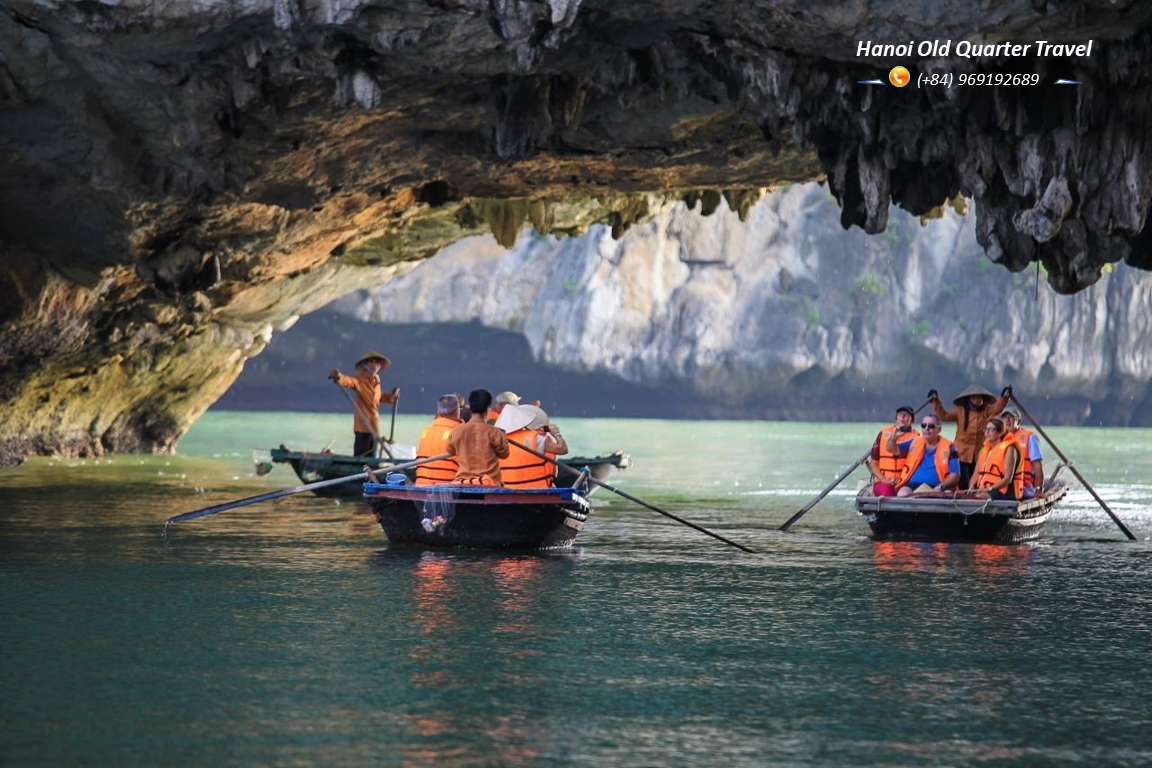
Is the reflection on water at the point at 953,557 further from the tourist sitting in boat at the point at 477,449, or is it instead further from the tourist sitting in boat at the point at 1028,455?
the tourist sitting in boat at the point at 477,449

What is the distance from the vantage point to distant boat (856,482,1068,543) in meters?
14.6

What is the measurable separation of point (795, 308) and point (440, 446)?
5260cm

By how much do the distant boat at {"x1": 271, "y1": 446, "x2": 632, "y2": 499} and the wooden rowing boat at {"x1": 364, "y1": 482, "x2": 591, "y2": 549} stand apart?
4.13m

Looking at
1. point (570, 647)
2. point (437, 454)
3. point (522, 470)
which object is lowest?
point (570, 647)

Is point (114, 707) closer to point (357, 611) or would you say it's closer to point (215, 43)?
point (357, 611)

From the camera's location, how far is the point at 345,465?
18719 millimetres

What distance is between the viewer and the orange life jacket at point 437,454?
13.7 m

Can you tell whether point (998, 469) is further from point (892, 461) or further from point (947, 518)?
point (892, 461)

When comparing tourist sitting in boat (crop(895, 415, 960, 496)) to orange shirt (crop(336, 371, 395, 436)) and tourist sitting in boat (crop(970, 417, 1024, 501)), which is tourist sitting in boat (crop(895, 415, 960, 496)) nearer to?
tourist sitting in boat (crop(970, 417, 1024, 501))

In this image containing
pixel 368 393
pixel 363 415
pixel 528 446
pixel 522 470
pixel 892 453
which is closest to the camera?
pixel 522 470

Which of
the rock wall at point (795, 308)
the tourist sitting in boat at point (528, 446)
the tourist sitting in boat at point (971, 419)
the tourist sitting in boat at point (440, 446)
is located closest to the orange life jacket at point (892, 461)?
the tourist sitting in boat at point (971, 419)

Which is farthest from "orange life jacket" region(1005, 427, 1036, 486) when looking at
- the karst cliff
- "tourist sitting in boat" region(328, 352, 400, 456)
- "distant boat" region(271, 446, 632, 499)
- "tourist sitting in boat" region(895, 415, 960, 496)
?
"tourist sitting in boat" region(328, 352, 400, 456)

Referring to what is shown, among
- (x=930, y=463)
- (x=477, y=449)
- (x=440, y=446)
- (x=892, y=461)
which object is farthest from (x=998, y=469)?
(x=440, y=446)

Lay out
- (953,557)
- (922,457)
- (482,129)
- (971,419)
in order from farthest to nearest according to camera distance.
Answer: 1. (971,419)
2. (482,129)
3. (922,457)
4. (953,557)
